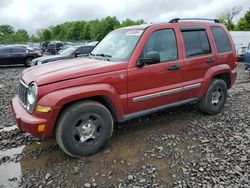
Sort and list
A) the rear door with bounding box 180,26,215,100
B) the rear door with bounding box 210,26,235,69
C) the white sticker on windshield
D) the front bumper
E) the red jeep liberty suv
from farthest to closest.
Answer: the rear door with bounding box 210,26,235,69 < the rear door with bounding box 180,26,215,100 < the white sticker on windshield < the red jeep liberty suv < the front bumper

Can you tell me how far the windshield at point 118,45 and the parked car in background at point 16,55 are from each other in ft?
44.8

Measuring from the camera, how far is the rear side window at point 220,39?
5457 millimetres

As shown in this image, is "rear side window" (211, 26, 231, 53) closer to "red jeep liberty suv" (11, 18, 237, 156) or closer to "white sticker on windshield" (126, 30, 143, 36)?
"red jeep liberty suv" (11, 18, 237, 156)

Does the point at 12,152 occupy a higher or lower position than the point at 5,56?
lower

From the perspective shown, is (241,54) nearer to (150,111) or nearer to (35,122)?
(150,111)

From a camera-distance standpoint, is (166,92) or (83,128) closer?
(83,128)

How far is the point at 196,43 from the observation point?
5.09 metres

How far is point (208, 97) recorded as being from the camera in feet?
17.9

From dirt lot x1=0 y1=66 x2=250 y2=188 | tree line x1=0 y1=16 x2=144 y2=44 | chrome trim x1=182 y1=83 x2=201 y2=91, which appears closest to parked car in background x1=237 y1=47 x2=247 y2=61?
dirt lot x1=0 y1=66 x2=250 y2=188

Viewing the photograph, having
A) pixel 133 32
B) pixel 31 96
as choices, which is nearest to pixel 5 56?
pixel 133 32

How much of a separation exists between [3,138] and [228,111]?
15.6 feet

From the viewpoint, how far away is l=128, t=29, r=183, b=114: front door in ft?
14.0

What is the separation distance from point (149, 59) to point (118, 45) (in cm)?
81

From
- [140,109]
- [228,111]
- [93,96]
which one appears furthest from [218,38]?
[93,96]
